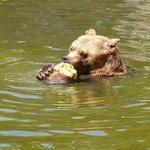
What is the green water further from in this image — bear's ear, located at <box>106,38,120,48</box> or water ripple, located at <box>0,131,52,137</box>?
bear's ear, located at <box>106,38,120,48</box>

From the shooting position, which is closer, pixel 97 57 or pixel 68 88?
pixel 68 88

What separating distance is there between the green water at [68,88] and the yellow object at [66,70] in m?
0.22

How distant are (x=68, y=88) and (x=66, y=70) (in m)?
0.48

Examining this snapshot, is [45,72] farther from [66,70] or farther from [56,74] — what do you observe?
[66,70]

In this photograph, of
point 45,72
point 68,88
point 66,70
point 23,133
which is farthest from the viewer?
point 66,70

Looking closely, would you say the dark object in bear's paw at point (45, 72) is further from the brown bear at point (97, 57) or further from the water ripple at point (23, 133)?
the water ripple at point (23, 133)

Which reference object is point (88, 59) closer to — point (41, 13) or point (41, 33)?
point (41, 33)

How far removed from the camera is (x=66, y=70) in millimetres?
10055

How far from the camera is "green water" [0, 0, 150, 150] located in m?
6.93

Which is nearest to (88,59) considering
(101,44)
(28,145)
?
(101,44)

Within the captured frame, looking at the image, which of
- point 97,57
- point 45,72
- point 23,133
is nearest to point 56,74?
point 45,72

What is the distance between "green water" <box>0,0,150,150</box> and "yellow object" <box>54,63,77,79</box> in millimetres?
225

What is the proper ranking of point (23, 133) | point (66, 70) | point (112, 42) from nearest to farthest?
1. point (23, 133)
2. point (66, 70)
3. point (112, 42)

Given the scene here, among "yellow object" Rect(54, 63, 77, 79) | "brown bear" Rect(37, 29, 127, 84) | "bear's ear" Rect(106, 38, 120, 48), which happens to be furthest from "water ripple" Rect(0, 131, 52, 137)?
"bear's ear" Rect(106, 38, 120, 48)
